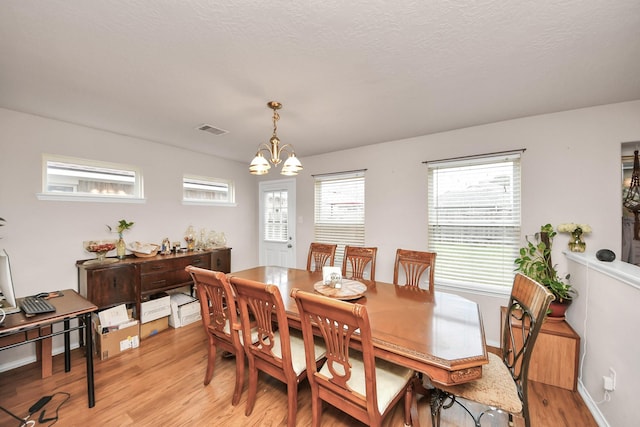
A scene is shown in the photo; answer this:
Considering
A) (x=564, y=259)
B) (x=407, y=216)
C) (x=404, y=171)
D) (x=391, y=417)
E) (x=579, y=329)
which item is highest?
(x=404, y=171)

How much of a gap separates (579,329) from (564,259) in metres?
0.67

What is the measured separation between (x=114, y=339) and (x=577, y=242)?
4.74 m

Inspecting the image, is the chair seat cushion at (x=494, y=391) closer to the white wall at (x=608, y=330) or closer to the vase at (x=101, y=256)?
the white wall at (x=608, y=330)

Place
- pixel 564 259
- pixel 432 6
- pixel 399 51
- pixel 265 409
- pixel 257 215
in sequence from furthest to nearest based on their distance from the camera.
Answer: pixel 257 215 < pixel 564 259 < pixel 265 409 < pixel 399 51 < pixel 432 6

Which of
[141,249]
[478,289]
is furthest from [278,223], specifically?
[478,289]

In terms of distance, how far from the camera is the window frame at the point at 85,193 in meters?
2.69

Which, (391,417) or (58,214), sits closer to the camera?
(391,417)

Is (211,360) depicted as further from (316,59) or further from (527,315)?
(316,59)

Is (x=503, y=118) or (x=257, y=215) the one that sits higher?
(x=503, y=118)

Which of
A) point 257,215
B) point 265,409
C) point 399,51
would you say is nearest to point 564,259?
point 399,51

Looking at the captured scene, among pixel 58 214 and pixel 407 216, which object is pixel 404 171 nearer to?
pixel 407 216

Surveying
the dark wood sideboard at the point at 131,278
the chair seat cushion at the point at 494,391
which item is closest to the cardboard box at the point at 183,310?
the dark wood sideboard at the point at 131,278

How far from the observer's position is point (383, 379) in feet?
4.92

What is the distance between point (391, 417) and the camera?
5.98 ft
